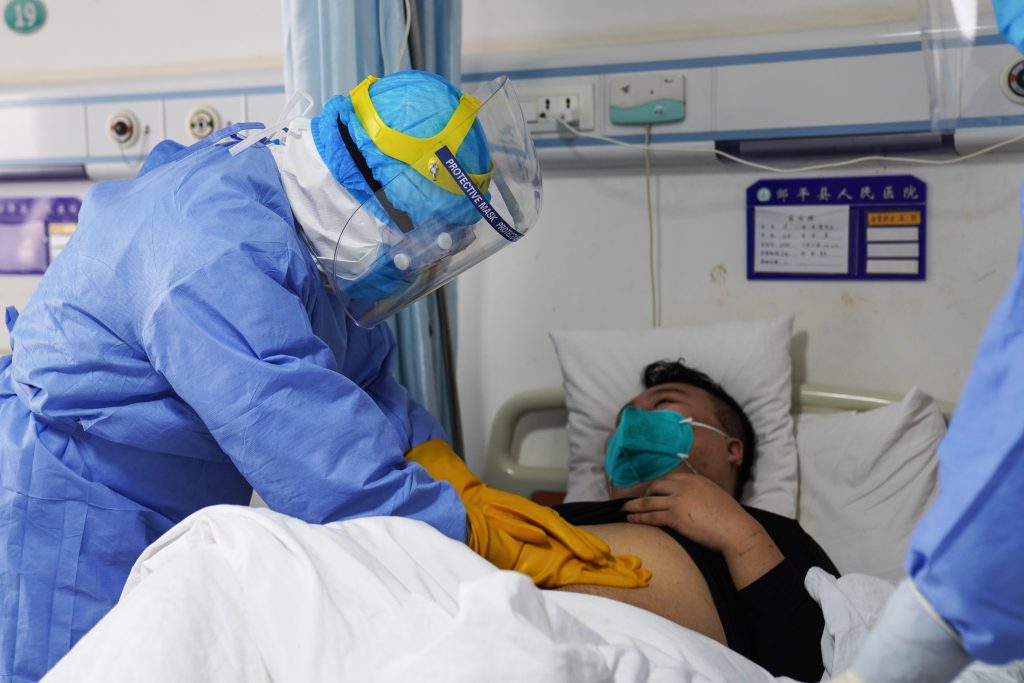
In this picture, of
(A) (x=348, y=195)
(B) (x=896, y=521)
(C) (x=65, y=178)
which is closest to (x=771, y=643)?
(B) (x=896, y=521)

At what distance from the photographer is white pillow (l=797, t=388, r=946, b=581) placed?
189cm

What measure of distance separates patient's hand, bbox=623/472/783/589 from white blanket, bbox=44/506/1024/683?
1.74ft

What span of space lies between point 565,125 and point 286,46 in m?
0.71

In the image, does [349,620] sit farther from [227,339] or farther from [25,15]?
[25,15]

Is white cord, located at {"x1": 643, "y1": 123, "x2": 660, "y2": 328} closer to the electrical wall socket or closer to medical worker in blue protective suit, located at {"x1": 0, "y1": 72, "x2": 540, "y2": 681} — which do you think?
the electrical wall socket

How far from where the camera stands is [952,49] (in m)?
1.62

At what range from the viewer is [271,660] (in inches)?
35.4

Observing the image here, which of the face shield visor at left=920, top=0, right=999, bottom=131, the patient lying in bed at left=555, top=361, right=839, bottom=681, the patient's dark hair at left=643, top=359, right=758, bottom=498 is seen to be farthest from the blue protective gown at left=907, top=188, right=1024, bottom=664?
the patient's dark hair at left=643, top=359, right=758, bottom=498

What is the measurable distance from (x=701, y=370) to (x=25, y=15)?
2170 mm

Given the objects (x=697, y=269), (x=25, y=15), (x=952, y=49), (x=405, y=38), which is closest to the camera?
(x=952, y=49)

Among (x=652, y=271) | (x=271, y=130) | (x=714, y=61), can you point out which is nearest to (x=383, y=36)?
(x=271, y=130)

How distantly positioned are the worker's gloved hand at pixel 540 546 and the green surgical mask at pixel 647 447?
334 millimetres

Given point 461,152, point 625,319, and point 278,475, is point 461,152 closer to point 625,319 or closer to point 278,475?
point 278,475

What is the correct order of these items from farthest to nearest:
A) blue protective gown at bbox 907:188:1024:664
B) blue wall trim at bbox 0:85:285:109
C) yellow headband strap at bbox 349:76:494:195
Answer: blue wall trim at bbox 0:85:285:109, yellow headband strap at bbox 349:76:494:195, blue protective gown at bbox 907:188:1024:664
